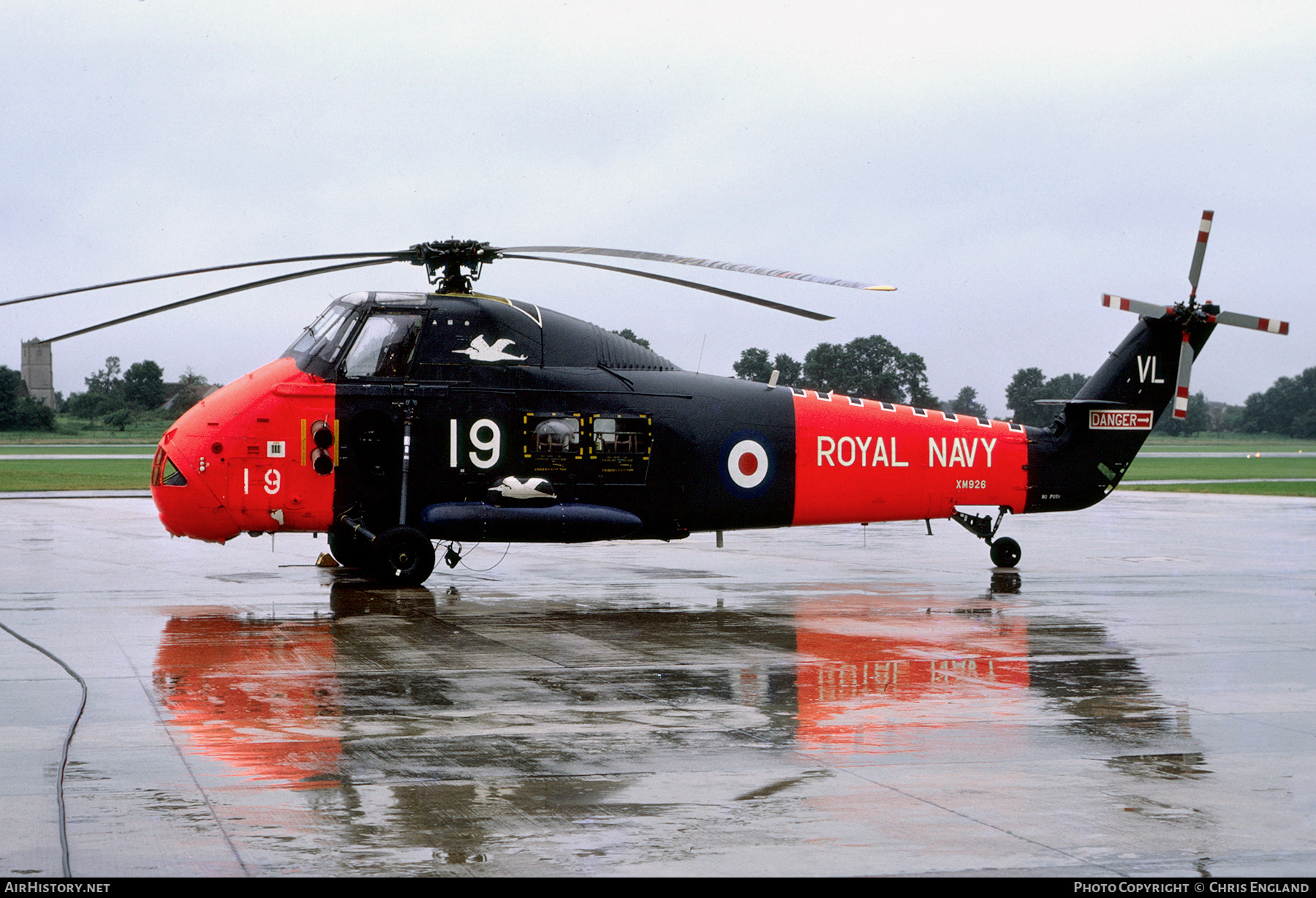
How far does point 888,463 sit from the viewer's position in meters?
16.7

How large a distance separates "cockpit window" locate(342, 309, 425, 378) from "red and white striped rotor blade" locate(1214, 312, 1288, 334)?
11.0 meters

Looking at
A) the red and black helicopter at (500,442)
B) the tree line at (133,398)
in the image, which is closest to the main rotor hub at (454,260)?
the red and black helicopter at (500,442)

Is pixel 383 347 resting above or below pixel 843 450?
above

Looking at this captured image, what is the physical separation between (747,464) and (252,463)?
5925 millimetres

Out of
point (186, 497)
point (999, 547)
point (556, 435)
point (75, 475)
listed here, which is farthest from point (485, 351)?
point (75, 475)

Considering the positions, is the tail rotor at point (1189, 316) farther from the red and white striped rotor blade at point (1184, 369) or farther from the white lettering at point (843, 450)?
the white lettering at point (843, 450)

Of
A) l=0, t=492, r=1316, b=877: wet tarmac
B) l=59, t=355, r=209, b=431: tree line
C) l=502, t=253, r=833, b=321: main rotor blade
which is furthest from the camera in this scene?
l=59, t=355, r=209, b=431: tree line

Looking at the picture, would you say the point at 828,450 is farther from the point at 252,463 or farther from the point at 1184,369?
the point at 252,463

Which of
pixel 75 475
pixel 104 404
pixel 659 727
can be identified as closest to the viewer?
pixel 659 727

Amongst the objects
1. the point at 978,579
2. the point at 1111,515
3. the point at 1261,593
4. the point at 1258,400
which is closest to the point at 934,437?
the point at 978,579

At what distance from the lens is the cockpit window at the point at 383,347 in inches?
604

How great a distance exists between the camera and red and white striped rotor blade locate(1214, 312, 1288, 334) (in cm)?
1755

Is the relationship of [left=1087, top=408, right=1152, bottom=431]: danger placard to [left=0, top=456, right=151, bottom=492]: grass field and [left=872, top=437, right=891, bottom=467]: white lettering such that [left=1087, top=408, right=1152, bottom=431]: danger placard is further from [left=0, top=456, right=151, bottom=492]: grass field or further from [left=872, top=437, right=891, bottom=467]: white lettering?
[left=0, top=456, right=151, bottom=492]: grass field

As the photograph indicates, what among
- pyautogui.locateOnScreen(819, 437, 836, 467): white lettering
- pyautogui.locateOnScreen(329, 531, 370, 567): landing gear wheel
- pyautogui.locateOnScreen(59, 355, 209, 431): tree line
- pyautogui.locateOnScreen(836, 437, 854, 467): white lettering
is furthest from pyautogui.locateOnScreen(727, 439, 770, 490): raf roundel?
pyautogui.locateOnScreen(59, 355, 209, 431): tree line
